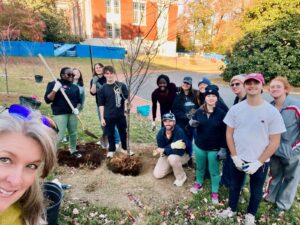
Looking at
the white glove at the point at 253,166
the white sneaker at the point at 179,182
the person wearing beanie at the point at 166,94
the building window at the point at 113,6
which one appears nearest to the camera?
the white glove at the point at 253,166

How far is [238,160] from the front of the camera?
122 inches

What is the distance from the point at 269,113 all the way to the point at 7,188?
2.64m

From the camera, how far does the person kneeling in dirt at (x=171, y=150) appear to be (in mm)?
4059

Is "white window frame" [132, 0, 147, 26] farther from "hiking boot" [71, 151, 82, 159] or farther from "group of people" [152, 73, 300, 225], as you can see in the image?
"hiking boot" [71, 151, 82, 159]

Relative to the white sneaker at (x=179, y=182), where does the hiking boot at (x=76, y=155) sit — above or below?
above

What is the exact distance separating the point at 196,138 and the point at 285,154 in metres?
1.18

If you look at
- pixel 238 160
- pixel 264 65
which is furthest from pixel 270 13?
pixel 238 160

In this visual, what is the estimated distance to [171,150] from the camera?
408cm

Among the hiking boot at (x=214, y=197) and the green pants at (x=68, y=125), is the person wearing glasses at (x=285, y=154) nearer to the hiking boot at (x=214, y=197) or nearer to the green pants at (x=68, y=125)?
the hiking boot at (x=214, y=197)

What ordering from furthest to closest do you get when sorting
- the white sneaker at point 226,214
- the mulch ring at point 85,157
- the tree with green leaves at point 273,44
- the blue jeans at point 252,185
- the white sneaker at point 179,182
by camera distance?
the tree with green leaves at point 273,44
the mulch ring at point 85,157
the white sneaker at point 179,182
the white sneaker at point 226,214
the blue jeans at point 252,185

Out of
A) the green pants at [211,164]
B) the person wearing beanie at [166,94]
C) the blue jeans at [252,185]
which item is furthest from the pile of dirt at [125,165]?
the blue jeans at [252,185]

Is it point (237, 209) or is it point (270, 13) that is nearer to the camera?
point (237, 209)

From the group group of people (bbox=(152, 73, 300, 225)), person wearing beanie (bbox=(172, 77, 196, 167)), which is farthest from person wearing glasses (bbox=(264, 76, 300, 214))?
person wearing beanie (bbox=(172, 77, 196, 167))

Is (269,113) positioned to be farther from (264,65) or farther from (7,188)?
(264,65)
